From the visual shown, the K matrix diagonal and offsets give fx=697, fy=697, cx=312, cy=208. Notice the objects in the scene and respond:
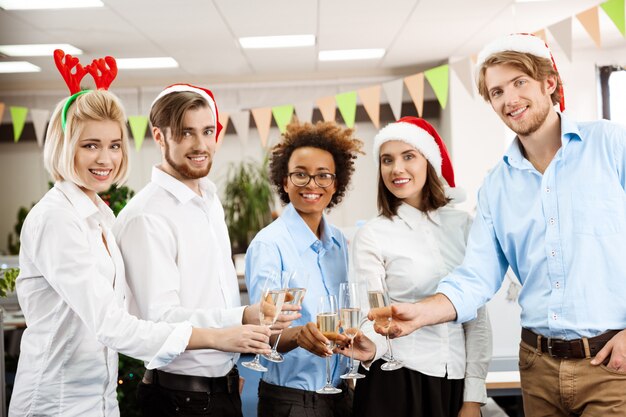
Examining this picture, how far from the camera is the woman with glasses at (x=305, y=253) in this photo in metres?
1.97

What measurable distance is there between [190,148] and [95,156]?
11.0 inches

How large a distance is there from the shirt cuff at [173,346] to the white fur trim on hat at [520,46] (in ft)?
3.79

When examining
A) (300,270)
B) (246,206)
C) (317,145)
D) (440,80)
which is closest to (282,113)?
(440,80)

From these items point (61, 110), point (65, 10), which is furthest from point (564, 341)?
point (65, 10)

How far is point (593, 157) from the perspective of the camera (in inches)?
72.7

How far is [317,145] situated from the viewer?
2281mm

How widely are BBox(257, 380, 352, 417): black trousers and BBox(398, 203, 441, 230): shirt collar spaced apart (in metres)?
0.57

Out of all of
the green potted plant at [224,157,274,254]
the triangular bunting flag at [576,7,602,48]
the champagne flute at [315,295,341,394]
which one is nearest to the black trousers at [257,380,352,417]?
the champagne flute at [315,295,341,394]

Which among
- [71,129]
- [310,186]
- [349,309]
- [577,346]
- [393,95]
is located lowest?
[577,346]

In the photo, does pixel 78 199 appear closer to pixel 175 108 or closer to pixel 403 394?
pixel 175 108

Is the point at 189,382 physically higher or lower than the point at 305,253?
lower

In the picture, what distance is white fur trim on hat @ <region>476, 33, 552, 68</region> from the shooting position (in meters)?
2.00

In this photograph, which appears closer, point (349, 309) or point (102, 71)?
point (349, 309)

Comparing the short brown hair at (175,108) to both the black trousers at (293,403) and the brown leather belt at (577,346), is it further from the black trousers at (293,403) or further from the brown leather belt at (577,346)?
the brown leather belt at (577,346)
